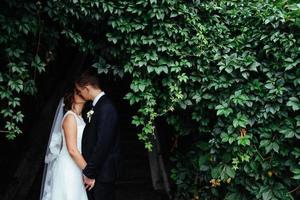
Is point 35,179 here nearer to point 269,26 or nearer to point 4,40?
point 4,40

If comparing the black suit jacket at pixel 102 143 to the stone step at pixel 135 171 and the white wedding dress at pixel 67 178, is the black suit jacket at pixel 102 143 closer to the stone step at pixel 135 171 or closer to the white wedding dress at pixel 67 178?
the white wedding dress at pixel 67 178

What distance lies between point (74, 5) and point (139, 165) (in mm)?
3062

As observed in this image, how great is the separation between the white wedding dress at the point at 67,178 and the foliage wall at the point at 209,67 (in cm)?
73

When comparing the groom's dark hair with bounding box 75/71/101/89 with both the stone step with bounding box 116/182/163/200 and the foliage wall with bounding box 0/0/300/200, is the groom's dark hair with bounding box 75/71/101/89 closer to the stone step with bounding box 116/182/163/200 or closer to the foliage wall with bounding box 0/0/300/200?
the foliage wall with bounding box 0/0/300/200

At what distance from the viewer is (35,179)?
5.20m

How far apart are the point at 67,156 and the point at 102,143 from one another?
49 cm

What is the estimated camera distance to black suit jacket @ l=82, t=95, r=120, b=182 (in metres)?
3.58

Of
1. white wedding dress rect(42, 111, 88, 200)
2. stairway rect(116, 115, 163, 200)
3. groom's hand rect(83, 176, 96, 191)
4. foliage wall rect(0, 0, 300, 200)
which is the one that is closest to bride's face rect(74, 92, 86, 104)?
white wedding dress rect(42, 111, 88, 200)

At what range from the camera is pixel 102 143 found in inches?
141

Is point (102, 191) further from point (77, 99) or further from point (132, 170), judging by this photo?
point (132, 170)

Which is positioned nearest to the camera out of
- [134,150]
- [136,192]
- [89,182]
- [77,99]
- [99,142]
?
[99,142]

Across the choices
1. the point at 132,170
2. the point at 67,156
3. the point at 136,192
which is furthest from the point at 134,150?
the point at 67,156

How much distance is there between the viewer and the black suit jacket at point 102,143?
141 inches

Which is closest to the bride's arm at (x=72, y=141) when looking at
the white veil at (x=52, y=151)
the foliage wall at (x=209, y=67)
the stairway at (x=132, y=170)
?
the white veil at (x=52, y=151)
